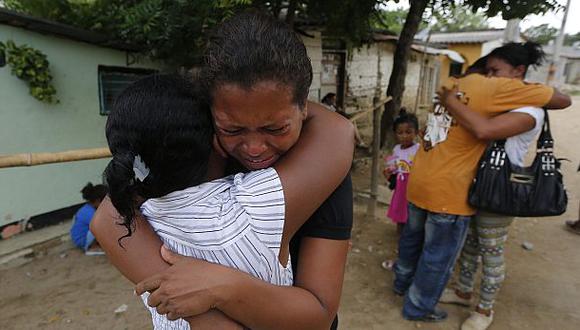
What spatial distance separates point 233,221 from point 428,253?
2257 mm

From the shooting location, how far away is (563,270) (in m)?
3.92

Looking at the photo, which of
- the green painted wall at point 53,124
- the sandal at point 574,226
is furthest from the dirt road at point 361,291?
the green painted wall at point 53,124

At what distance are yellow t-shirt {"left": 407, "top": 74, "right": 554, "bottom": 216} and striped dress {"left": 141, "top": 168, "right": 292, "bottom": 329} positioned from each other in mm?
1936

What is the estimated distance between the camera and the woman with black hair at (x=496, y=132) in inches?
89.0

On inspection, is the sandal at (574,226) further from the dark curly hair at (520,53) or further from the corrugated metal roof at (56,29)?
the corrugated metal roof at (56,29)

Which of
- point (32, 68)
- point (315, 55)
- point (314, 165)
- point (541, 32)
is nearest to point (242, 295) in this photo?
point (314, 165)

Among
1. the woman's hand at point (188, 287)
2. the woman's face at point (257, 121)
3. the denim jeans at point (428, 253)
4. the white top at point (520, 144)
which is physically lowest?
the denim jeans at point (428, 253)

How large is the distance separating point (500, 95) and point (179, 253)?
2.15 meters

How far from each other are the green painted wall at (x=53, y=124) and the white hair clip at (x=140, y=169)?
4208 millimetres

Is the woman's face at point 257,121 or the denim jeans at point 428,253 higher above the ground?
the woman's face at point 257,121

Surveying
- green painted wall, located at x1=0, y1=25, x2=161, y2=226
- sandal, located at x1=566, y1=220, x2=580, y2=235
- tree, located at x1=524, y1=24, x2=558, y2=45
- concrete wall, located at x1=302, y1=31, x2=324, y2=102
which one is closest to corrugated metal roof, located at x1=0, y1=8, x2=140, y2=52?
green painted wall, located at x1=0, y1=25, x2=161, y2=226

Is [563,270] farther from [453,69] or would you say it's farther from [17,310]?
[453,69]

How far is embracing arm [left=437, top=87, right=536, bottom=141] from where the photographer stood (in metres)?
2.24

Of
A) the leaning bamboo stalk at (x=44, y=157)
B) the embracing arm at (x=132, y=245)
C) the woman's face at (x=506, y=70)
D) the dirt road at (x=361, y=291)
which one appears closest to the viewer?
the embracing arm at (x=132, y=245)
